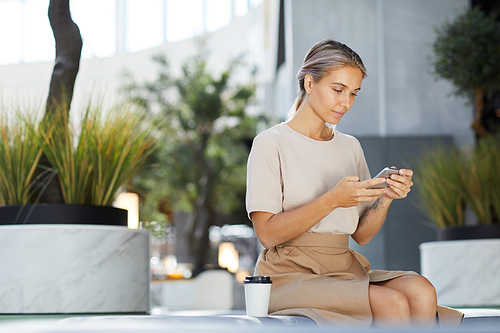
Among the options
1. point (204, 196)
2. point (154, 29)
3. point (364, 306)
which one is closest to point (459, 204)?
point (364, 306)

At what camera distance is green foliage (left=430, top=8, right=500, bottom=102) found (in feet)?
15.6

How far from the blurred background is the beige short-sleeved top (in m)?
0.82

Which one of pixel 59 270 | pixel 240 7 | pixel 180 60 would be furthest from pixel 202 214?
pixel 240 7

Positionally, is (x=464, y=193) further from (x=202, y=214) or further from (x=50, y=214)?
(x=202, y=214)

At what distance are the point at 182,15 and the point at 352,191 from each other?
16.0 m

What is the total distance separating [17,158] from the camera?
6.52 feet

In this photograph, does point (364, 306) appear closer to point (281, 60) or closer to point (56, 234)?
point (56, 234)

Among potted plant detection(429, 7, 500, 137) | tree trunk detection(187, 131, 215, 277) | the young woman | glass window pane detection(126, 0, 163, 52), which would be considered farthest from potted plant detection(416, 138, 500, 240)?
glass window pane detection(126, 0, 163, 52)

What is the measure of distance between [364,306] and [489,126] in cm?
507

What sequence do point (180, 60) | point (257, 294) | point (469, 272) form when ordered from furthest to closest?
point (180, 60)
point (469, 272)
point (257, 294)

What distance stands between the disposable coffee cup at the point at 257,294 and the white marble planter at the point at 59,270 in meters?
0.96

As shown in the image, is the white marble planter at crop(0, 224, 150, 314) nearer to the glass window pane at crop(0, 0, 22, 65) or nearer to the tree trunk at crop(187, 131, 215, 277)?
the tree trunk at crop(187, 131, 215, 277)

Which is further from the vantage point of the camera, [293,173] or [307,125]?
[307,125]

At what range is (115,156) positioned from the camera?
2051mm
